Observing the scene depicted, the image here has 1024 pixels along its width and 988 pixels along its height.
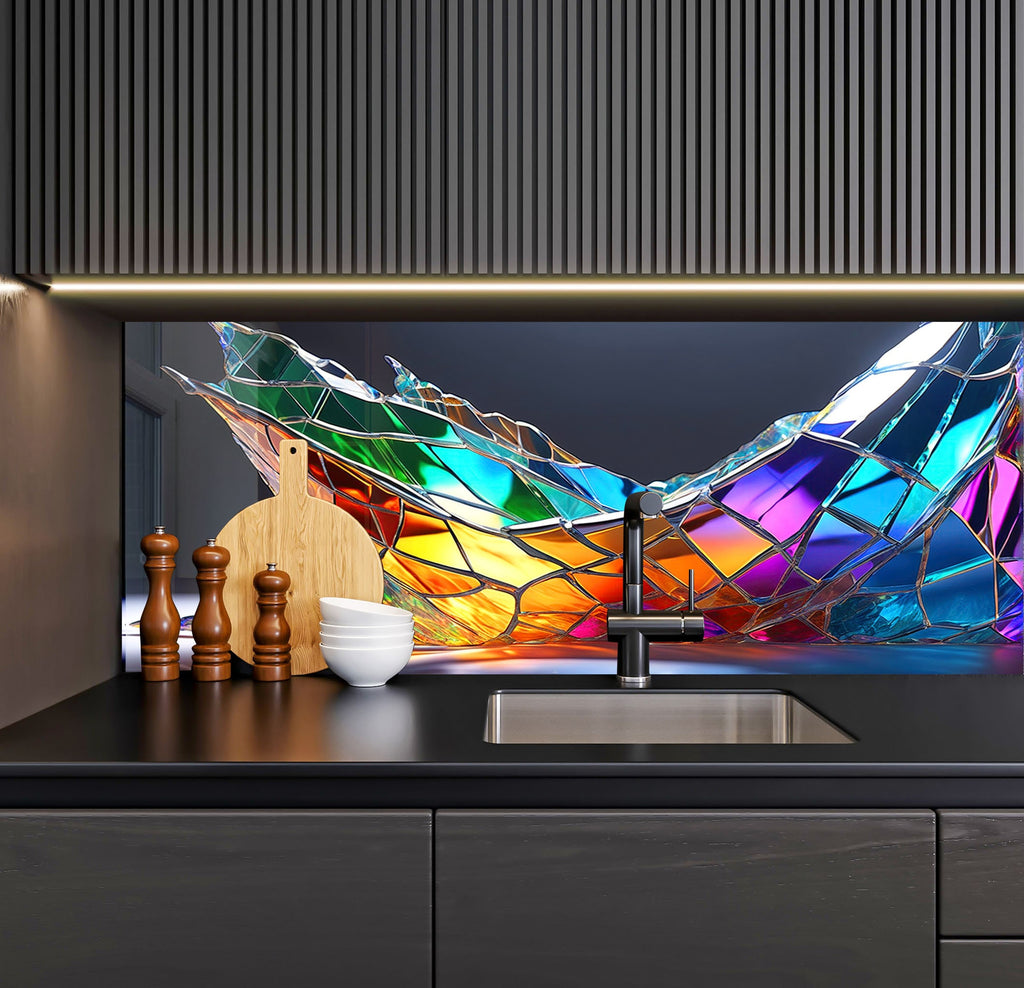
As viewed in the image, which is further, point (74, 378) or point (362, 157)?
point (74, 378)

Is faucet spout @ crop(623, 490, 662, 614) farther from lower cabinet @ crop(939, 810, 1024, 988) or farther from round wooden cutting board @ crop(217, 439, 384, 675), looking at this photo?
lower cabinet @ crop(939, 810, 1024, 988)

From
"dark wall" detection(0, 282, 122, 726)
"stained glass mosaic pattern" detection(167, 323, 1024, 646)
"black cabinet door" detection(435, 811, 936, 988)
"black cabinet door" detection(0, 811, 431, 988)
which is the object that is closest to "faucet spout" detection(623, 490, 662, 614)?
"stained glass mosaic pattern" detection(167, 323, 1024, 646)

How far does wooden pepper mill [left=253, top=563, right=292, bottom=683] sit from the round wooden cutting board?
5 cm

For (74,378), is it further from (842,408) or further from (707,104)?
(842,408)

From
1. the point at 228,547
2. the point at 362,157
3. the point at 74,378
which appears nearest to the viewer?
the point at 362,157

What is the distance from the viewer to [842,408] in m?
1.55

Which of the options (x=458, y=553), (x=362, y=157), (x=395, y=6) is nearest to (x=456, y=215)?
(x=362, y=157)

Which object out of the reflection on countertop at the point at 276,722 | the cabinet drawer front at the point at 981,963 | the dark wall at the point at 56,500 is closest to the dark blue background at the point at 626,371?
the dark wall at the point at 56,500

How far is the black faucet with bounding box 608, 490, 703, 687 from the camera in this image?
1.44 m

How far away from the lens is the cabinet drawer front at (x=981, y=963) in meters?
0.92

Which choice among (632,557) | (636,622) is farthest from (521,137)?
(636,622)

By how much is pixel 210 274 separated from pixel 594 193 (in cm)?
61

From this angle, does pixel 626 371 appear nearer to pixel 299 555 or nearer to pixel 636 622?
pixel 636 622

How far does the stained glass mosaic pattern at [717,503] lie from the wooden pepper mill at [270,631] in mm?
215
